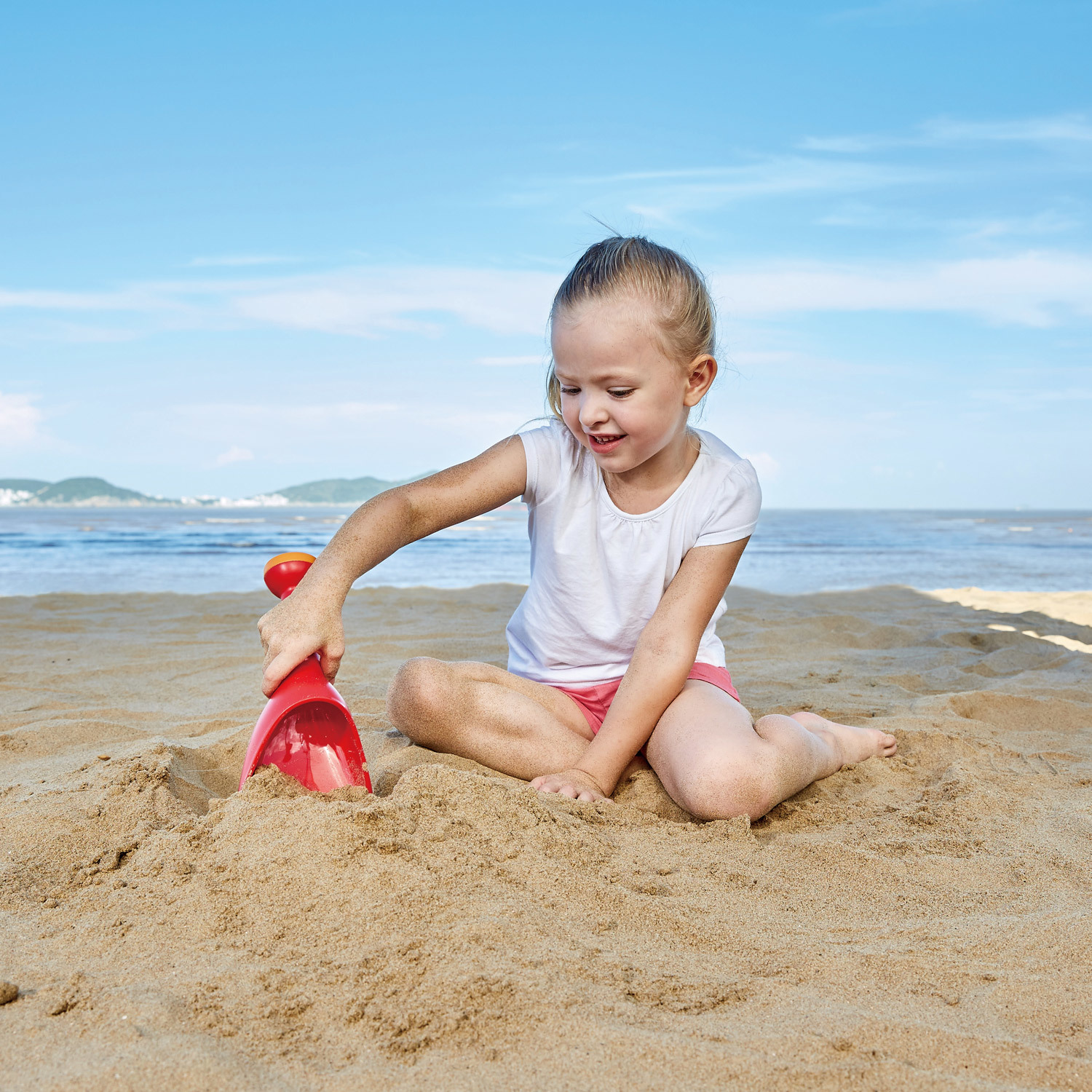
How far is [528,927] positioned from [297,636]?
79 cm

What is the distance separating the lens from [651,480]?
2350 mm

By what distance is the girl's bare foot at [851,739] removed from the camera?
7.57 ft

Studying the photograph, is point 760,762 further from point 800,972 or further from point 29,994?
point 29,994

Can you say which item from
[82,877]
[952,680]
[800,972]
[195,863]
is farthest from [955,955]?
[952,680]

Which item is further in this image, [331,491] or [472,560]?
[331,491]

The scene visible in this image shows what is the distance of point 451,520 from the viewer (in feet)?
7.31

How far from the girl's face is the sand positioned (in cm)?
80

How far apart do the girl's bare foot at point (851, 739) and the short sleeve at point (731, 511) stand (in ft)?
1.60

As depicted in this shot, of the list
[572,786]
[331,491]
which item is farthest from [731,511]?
Answer: [331,491]

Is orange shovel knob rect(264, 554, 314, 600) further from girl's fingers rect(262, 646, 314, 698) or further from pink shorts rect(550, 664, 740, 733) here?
pink shorts rect(550, 664, 740, 733)

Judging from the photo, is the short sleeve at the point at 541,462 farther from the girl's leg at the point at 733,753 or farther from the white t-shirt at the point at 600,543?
the girl's leg at the point at 733,753

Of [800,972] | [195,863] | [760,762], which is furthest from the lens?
[760,762]

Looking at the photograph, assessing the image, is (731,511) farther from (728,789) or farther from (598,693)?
(728,789)

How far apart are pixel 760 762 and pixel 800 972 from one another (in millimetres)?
754
